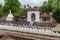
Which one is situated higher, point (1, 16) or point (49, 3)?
point (49, 3)

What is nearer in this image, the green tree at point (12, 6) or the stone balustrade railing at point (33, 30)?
the stone balustrade railing at point (33, 30)

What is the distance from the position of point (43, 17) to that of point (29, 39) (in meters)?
24.8

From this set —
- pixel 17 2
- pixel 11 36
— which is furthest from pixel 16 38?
pixel 17 2

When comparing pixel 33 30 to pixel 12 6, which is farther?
pixel 12 6

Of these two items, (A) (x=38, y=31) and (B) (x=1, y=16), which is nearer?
(A) (x=38, y=31)

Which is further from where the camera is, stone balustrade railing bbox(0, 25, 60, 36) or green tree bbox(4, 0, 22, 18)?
green tree bbox(4, 0, 22, 18)

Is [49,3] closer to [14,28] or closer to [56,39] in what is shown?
[14,28]

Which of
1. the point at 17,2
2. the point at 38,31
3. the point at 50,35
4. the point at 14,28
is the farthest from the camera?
the point at 17,2

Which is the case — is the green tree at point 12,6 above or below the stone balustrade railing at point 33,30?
above

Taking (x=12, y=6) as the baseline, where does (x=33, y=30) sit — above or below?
below

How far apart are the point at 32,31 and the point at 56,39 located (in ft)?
13.2

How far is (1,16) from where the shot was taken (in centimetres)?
5212

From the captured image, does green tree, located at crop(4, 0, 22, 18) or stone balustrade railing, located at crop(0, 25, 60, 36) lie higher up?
green tree, located at crop(4, 0, 22, 18)

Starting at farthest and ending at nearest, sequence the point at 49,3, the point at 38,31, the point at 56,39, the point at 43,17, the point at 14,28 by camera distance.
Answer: the point at 49,3 < the point at 43,17 < the point at 14,28 < the point at 38,31 < the point at 56,39
